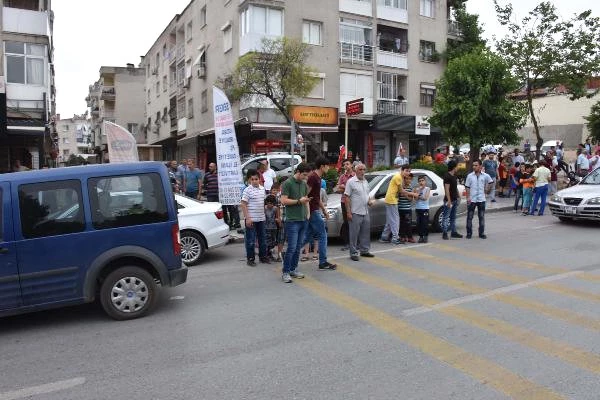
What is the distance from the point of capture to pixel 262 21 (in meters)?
25.7

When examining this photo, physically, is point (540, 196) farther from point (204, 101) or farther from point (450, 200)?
point (204, 101)

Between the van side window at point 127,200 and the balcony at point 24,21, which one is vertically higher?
the balcony at point 24,21

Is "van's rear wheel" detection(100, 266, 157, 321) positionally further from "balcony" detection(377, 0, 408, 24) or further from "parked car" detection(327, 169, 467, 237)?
"balcony" detection(377, 0, 408, 24)

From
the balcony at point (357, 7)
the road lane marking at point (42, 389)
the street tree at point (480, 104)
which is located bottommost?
the road lane marking at point (42, 389)

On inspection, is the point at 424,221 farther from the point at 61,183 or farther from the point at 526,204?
the point at 61,183

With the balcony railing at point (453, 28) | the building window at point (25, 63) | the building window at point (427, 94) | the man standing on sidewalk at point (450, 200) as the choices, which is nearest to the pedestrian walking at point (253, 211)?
the man standing on sidewalk at point (450, 200)

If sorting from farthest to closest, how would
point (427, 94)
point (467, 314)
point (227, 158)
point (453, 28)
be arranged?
1. point (453, 28)
2. point (427, 94)
3. point (227, 158)
4. point (467, 314)

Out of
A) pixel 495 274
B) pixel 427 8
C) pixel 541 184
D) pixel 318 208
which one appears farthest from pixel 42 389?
pixel 427 8

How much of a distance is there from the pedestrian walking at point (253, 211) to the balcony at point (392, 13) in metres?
24.0

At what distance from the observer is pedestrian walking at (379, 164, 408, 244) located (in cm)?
1022

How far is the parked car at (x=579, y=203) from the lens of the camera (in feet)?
39.0

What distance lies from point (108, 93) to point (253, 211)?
5529 centimetres

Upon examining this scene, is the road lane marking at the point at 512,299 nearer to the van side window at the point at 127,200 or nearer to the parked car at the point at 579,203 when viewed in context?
the van side window at the point at 127,200

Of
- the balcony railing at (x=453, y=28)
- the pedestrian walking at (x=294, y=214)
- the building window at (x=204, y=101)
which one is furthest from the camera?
the balcony railing at (x=453, y=28)
